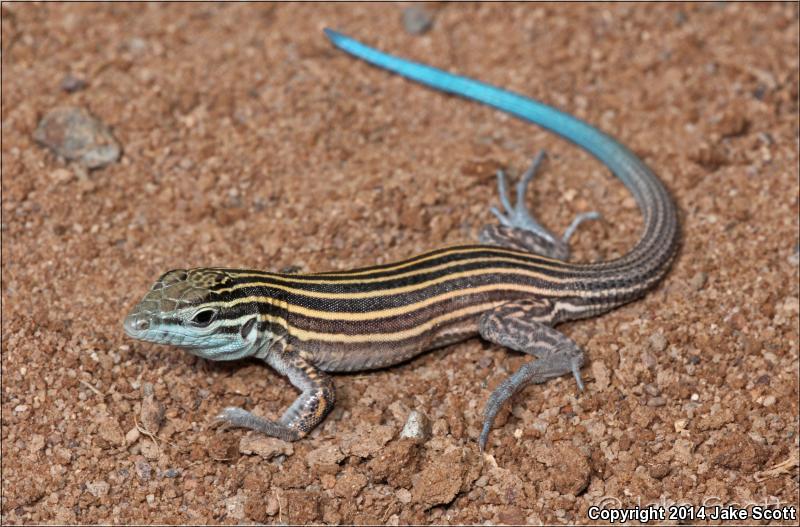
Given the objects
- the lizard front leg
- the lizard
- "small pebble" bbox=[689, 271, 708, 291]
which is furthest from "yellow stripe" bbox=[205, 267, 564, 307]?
"small pebble" bbox=[689, 271, 708, 291]

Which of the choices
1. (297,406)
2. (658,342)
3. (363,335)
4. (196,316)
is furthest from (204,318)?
(658,342)

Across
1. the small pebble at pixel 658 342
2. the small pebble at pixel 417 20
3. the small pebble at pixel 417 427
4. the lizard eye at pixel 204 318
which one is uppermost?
the small pebble at pixel 417 20

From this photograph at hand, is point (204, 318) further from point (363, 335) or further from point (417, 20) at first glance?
point (417, 20)

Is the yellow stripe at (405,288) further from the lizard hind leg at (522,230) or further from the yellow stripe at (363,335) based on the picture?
the lizard hind leg at (522,230)

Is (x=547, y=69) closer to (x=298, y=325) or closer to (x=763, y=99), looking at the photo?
(x=763, y=99)

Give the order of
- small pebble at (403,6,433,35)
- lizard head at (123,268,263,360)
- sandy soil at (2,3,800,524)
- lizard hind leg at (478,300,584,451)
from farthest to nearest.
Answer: small pebble at (403,6,433,35), lizard hind leg at (478,300,584,451), sandy soil at (2,3,800,524), lizard head at (123,268,263,360)

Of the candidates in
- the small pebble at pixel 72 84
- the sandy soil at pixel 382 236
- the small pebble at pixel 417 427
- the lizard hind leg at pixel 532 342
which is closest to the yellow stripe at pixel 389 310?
the lizard hind leg at pixel 532 342

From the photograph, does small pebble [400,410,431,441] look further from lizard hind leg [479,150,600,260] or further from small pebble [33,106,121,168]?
small pebble [33,106,121,168]

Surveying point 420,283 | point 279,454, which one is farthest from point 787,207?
point 279,454
